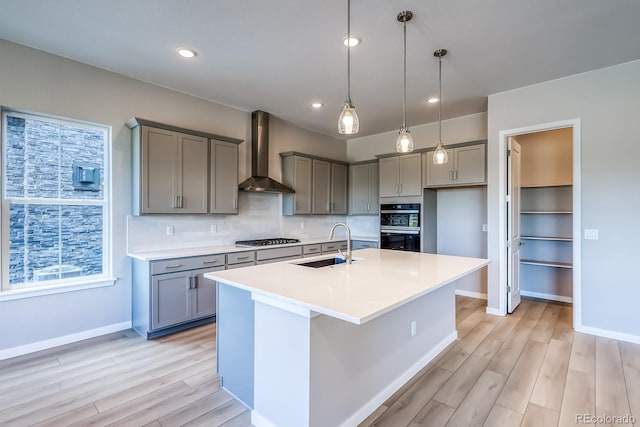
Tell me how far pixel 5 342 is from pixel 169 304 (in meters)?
1.32

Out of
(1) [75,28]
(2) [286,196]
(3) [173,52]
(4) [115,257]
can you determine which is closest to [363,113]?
(2) [286,196]

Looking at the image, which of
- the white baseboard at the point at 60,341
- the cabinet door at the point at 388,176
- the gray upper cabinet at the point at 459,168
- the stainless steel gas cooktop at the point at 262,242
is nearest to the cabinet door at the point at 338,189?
the cabinet door at the point at 388,176

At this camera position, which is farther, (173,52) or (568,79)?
(568,79)

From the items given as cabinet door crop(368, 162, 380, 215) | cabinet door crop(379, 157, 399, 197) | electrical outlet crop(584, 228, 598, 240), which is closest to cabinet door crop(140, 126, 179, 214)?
cabinet door crop(379, 157, 399, 197)

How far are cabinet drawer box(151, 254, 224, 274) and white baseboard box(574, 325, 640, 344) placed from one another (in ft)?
13.3

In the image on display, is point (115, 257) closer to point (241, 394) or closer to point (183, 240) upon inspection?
point (183, 240)

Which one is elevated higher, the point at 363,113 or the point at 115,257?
the point at 363,113

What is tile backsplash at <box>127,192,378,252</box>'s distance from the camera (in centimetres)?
359

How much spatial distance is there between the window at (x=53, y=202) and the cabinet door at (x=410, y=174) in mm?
3963

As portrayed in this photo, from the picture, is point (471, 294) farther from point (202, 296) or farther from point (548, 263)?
point (202, 296)

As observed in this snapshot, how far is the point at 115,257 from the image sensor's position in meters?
3.36

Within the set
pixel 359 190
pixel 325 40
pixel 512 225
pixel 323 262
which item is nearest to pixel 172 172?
pixel 323 262

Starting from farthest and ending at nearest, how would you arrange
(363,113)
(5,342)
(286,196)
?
(286,196)
(363,113)
(5,342)

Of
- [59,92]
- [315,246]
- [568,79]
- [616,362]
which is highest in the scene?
[568,79]
